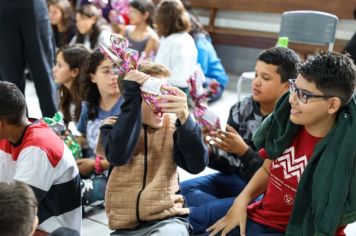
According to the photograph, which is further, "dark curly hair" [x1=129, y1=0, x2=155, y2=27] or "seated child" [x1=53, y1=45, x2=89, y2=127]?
"dark curly hair" [x1=129, y1=0, x2=155, y2=27]

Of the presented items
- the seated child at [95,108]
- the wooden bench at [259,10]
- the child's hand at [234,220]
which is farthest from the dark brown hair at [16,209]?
Answer: the wooden bench at [259,10]

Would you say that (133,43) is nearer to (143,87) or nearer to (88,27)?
(88,27)

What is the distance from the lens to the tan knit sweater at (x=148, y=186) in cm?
157

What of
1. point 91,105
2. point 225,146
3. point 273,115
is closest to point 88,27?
point 91,105

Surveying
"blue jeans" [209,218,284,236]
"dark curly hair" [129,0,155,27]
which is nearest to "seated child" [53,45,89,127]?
"blue jeans" [209,218,284,236]

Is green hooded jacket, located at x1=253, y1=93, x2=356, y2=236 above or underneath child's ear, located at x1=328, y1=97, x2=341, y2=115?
underneath

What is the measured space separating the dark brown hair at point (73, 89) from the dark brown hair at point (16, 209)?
1458mm

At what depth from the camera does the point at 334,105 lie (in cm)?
145

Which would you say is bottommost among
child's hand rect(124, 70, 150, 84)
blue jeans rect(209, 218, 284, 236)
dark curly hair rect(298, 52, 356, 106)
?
blue jeans rect(209, 218, 284, 236)

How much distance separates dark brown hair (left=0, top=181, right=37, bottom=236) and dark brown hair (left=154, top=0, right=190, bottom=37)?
270 cm

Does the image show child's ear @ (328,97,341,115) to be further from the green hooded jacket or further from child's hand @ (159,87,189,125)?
child's hand @ (159,87,189,125)

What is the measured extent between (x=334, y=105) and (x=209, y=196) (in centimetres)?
A: 81

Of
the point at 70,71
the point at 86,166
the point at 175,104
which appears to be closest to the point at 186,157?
the point at 175,104

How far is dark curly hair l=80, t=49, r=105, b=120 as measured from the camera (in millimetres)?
2359
